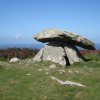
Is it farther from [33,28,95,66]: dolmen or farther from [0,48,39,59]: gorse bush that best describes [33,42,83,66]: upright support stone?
[0,48,39,59]: gorse bush

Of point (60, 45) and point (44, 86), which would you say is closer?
point (44, 86)

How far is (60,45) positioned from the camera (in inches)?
913

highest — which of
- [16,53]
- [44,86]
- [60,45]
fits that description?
[60,45]

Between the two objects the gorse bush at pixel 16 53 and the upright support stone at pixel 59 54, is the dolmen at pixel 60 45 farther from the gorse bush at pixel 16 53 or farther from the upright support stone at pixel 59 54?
the gorse bush at pixel 16 53

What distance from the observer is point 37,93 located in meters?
12.4

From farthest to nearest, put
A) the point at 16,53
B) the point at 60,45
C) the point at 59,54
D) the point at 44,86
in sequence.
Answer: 1. the point at 16,53
2. the point at 60,45
3. the point at 59,54
4. the point at 44,86

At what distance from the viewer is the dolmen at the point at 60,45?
21.6 meters

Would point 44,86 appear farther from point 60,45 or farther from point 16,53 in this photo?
A: point 16,53

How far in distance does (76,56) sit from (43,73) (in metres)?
7.10

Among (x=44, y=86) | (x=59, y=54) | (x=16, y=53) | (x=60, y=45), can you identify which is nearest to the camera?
(x=44, y=86)

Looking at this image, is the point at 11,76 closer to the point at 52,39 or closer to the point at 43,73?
the point at 43,73

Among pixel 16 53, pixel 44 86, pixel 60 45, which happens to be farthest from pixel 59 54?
pixel 44 86

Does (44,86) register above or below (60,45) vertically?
below

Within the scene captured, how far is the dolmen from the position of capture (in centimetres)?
2162
